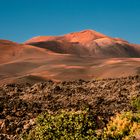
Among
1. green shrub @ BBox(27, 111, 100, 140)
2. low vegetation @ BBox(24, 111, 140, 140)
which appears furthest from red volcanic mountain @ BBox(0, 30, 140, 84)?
green shrub @ BBox(27, 111, 100, 140)

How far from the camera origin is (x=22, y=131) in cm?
1458

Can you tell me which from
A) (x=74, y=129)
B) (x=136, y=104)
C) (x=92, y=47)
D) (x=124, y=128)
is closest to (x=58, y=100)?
(x=136, y=104)

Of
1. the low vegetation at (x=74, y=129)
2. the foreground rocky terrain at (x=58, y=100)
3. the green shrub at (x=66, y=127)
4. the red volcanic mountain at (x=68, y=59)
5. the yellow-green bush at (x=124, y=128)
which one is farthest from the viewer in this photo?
the red volcanic mountain at (x=68, y=59)

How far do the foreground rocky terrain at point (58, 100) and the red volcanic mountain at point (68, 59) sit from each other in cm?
1082

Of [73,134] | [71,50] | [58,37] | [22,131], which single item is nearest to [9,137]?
[22,131]

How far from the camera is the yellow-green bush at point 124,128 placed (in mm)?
11820

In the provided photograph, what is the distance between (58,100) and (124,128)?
975 cm

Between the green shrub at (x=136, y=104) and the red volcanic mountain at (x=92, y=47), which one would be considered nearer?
the green shrub at (x=136, y=104)

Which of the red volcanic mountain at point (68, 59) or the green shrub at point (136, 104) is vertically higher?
the red volcanic mountain at point (68, 59)

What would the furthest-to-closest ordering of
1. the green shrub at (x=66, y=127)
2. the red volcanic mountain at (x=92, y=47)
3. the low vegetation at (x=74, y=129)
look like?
the red volcanic mountain at (x=92, y=47)
the green shrub at (x=66, y=127)
the low vegetation at (x=74, y=129)

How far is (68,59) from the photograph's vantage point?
67875 millimetres

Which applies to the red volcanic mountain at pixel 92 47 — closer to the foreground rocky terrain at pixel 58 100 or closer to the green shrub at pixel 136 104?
the foreground rocky terrain at pixel 58 100

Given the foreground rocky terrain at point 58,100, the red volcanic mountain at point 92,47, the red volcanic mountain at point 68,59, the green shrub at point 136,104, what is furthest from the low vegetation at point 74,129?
the red volcanic mountain at point 92,47

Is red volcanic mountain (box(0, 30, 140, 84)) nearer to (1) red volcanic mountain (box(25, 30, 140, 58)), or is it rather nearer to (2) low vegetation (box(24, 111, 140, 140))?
(1) red volcanic mountain (box(25, 30, 140, 58))
